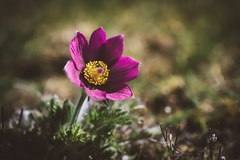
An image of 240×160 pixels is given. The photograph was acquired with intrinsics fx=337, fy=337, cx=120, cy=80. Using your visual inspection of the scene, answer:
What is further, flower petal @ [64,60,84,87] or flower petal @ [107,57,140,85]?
flower petal @ [107,57,140,85]

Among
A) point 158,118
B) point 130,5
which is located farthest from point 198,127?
point 130,5

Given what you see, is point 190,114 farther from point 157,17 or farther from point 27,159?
point 157,17

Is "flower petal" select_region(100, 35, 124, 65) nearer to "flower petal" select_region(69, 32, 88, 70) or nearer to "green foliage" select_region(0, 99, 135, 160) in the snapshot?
"flower petal" select_region(69, 32, 88, 70)

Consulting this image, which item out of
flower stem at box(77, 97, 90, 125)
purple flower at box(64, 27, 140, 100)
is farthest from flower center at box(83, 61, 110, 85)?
flower stem at box(77, 97, 90, 125)

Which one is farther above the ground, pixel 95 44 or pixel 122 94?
pixel 95 44

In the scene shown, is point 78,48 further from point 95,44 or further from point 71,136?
point 71,136

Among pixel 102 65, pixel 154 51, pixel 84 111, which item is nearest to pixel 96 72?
pixel 102 65
